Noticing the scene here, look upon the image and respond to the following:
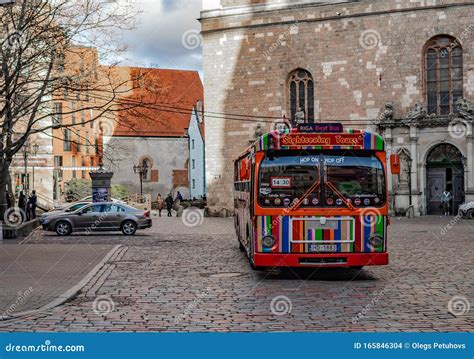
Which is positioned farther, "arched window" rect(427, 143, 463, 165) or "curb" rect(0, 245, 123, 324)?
"arched window" rect(427, 143, 463, 165)

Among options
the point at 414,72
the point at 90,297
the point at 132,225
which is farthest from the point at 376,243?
the point at 414,72

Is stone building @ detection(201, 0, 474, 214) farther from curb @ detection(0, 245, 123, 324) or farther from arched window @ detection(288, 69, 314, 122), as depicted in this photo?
curb @ detection(0, 245, 123, 324)

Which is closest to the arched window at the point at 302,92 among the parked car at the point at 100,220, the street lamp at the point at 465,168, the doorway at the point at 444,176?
the doorway at the point at 444,176

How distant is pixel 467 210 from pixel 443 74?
7.84 m

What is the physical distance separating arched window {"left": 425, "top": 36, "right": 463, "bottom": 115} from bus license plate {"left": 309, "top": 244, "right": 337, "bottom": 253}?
92.9 ft

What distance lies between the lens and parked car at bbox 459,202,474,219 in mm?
37844

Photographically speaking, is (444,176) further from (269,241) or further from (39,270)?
(39,270)

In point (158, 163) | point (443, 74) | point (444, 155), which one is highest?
point (443, 74)

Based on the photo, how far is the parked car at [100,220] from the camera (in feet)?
99.6

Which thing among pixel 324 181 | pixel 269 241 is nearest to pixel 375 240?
pixel 324 181

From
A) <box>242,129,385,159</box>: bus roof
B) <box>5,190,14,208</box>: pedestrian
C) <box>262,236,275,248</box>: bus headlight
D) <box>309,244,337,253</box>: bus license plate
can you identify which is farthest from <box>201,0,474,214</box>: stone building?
<box>262,236,275,248</box>: bus headlight

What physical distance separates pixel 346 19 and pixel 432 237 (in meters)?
19.7

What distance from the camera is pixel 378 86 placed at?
1636 inches

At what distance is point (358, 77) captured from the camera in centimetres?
4203
